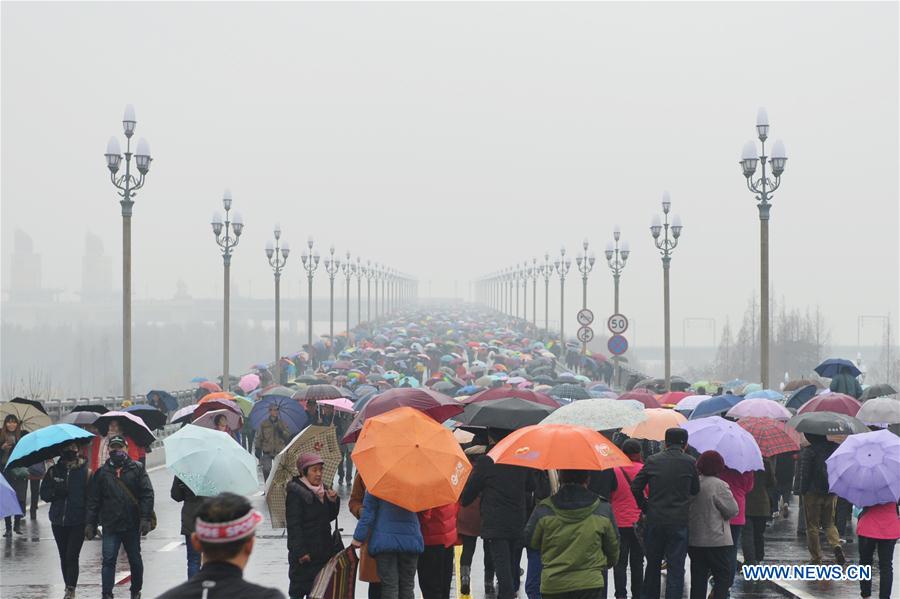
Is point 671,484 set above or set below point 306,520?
above

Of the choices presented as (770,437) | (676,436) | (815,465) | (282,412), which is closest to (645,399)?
(282,412)

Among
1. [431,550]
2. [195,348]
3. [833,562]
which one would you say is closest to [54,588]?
[431,550]

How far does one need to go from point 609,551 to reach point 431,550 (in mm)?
2361

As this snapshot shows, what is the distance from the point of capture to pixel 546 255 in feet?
292

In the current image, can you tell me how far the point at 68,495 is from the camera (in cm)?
1253

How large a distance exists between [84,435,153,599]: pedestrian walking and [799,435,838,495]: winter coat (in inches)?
271

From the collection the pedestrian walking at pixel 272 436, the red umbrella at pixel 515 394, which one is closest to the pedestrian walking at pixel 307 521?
the red umbrella at pixel 515 394

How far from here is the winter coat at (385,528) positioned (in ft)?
32.8

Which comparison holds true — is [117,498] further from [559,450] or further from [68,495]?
[559,450]

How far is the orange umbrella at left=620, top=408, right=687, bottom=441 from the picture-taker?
572 inches

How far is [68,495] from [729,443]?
6107mm

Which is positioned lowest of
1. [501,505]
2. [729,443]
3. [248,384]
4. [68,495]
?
[248,384]

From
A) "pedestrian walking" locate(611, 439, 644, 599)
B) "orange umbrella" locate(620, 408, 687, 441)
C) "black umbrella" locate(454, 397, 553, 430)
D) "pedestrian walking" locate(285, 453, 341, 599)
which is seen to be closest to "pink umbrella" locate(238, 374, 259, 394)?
"orange umbrella" locate(620, 408, 687, 441)

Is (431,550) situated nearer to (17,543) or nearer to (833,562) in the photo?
(833,562)
